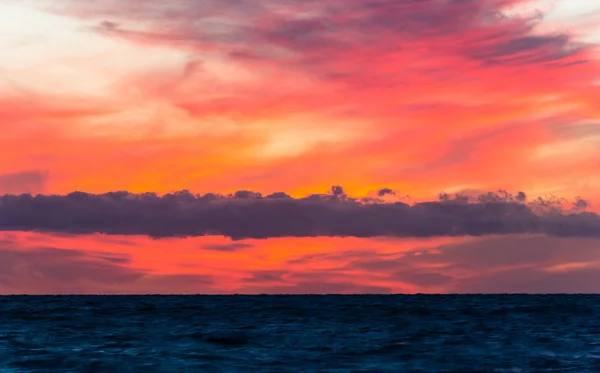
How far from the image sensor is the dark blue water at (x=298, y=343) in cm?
3350

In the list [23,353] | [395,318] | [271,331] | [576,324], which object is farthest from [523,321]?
[23,353]

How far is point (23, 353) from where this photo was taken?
37125mm

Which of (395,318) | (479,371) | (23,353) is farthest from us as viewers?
(395,318)

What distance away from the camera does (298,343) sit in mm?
42344

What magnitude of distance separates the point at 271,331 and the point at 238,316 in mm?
16056

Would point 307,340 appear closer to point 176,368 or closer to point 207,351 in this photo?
→ point 207,351

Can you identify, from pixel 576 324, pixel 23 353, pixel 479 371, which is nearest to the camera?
pixel 479 371

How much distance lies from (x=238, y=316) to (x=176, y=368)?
108 ft

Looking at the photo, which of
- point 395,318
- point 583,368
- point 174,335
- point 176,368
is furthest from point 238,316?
point 583,368

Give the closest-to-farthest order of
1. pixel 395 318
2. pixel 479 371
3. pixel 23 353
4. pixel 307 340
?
pixel 479 371 < pixel 23 353 < pixel 307 340 < pixel 395 318

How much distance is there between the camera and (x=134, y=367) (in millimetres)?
33312

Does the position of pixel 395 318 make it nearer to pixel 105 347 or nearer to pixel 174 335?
pixel 174 335

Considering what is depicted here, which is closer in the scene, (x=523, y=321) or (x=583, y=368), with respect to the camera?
(x=583, y=368)

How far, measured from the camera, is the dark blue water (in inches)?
1319
